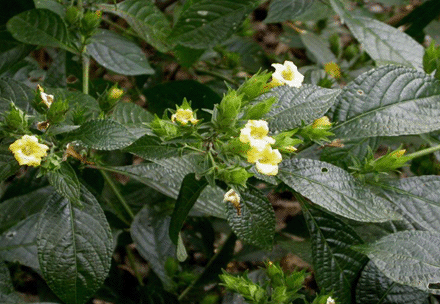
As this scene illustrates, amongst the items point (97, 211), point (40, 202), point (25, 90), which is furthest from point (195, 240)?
point (25, 90)

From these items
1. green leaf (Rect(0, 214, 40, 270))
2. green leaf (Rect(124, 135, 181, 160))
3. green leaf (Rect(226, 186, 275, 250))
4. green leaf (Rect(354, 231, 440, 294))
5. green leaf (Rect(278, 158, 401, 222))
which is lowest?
green leaf (Rect(0, 214, 40, 270))

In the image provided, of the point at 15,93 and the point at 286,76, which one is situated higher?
the point at 286,76

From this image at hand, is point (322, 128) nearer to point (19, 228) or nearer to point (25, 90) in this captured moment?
point (25, 90)

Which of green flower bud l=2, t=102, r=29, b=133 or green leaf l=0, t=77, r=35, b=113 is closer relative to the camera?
green flower bud l=2, t=102, r=29, b=133

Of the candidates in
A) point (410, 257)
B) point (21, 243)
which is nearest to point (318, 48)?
point (410, 257)

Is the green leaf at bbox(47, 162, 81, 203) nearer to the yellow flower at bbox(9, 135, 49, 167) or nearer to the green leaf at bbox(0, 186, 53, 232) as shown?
the yellow flower at bbox(9, 135, 49, 167)

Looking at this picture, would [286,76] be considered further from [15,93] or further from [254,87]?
[15,93]

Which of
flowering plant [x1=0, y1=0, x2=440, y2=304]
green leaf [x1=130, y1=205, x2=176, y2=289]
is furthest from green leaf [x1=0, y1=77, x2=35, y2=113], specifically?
green leaf [x1=130, y1=205, x2=176, y2=289]
